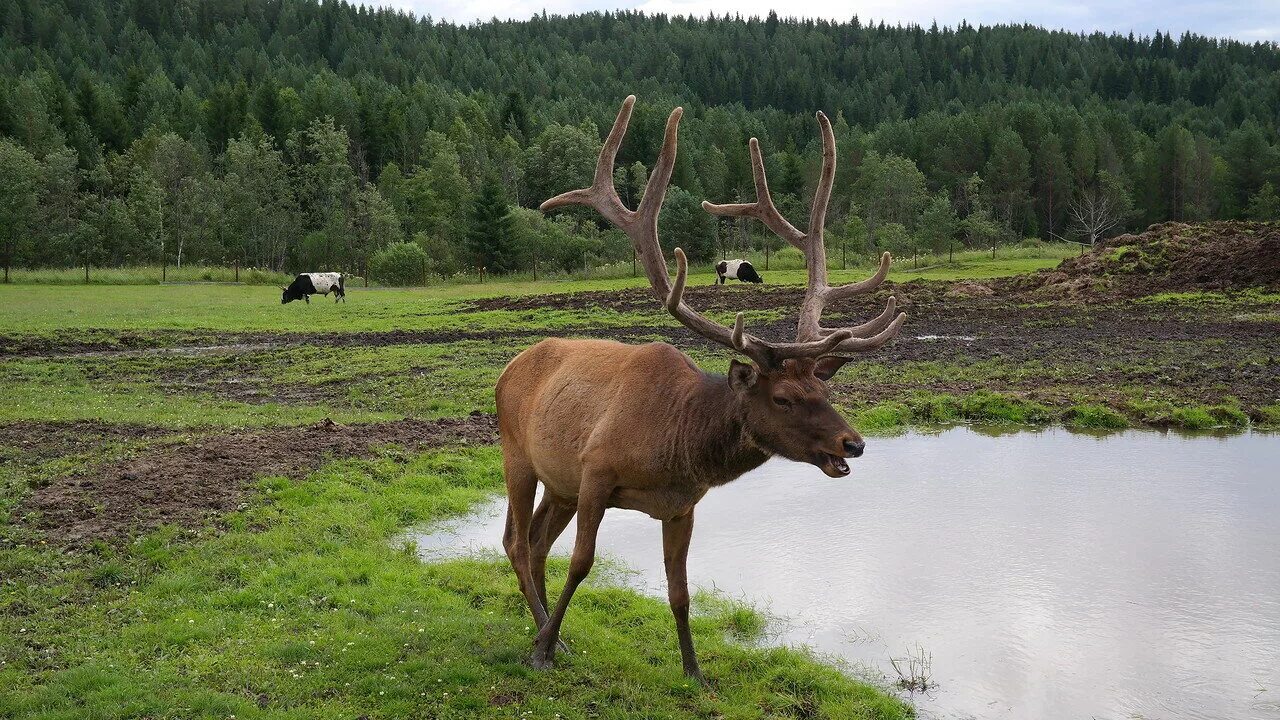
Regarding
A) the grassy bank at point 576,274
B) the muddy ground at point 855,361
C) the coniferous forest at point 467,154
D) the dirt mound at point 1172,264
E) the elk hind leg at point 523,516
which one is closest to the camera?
the elk hind leg at point 523,516

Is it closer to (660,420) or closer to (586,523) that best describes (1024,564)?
(660,420)

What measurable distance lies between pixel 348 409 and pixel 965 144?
416 feet

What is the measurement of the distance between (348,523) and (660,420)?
208 inches

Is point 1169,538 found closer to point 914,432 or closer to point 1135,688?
point 1135,688

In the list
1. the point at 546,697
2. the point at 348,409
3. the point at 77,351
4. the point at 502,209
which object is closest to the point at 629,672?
the point at 546,697

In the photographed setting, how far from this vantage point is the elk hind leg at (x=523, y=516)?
8.16 metres

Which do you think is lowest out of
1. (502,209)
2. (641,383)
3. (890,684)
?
(890,684)

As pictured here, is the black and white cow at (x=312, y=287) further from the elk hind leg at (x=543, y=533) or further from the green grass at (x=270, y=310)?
the elk hind leg at (x=543, y=533)

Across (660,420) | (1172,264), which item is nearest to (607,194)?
(660,420)

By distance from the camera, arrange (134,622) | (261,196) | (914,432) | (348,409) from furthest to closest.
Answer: (261,196) < (348,409) < (914,432) < (134,622)

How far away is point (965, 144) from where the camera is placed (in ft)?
433

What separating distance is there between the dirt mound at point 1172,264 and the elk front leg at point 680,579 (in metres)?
35.7

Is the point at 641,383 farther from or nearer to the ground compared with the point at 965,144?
nearer to the ground

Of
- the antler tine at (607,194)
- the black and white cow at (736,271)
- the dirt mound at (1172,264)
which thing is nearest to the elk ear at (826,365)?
the antler tine at (607,194)
